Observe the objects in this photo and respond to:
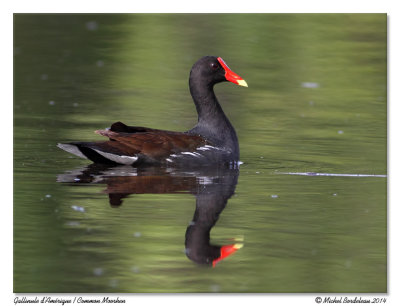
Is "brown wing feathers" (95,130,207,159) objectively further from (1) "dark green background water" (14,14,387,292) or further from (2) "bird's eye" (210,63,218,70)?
(2) "bird's eye" (210,63,218,70)

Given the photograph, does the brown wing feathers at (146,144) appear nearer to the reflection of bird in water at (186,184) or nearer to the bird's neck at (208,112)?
the reflection of bird in water at (186,184)

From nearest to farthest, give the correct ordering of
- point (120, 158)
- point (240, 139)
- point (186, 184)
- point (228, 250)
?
point (228, 250)
point (186, 184)
point (120, 158)
point (240, 139)

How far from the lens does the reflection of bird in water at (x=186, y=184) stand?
9.48 meters

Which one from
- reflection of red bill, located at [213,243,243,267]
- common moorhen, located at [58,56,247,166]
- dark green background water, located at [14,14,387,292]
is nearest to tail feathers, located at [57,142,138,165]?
common moorhen, located at [58,56,247,166]

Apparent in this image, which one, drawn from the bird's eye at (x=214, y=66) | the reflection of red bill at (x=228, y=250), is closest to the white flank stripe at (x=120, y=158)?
the bird's eye at (x=214, y=66)

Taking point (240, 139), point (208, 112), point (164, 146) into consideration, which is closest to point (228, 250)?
point (164, 146)

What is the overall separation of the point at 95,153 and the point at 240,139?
292 cm

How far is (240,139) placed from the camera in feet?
46.2

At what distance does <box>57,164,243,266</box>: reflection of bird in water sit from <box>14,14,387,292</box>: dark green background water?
0.39 ft

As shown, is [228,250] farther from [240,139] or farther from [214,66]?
[240,139]

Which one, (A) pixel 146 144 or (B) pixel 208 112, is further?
(B) pixel 208 112

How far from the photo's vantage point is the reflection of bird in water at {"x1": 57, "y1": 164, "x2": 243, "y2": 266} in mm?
9484

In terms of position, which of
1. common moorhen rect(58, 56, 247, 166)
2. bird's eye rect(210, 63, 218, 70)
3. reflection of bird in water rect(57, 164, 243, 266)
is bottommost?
reflection of bird in water rect(57, 164, 243, 266)

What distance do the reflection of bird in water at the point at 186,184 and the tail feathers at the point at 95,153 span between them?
90mm
